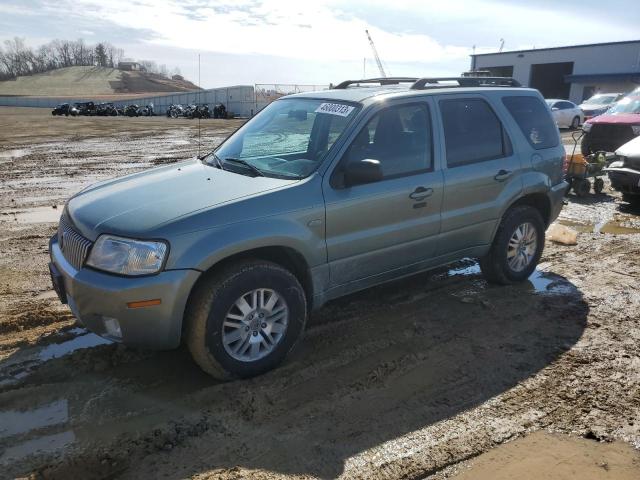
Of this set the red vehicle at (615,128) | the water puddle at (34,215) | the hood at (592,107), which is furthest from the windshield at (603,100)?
the water puddle at (34,215)

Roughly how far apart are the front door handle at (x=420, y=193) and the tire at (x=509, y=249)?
3.95 ft

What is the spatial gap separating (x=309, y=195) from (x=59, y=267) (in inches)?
71.8

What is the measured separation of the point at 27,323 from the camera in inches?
181

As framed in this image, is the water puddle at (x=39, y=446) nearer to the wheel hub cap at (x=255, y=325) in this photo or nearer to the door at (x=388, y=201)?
the wheel hub cap at (x=255, y=325)

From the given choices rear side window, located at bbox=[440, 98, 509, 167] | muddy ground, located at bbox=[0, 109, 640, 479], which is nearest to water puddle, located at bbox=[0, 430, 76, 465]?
muddy ground, located at bbox=[0, 109, 640, 479]

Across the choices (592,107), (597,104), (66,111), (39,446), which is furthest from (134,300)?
(66,111)

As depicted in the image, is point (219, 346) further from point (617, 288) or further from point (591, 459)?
point (617, 288)

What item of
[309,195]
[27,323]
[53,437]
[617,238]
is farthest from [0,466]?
[617,238]

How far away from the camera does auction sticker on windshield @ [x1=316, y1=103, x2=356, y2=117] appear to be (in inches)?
170

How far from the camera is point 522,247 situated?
18.2 ft

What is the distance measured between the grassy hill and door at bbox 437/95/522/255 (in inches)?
4551

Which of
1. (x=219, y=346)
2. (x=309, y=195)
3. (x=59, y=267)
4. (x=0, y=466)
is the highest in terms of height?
(x=309, y=195)

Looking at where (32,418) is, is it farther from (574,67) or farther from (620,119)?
(574,67)

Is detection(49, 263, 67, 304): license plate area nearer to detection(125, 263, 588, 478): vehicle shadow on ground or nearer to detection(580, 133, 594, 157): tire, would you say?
detection(125, 263, 588, 478): vehicle shadow on ground
